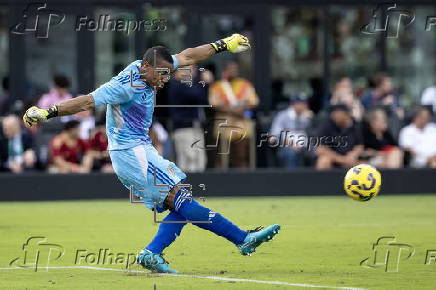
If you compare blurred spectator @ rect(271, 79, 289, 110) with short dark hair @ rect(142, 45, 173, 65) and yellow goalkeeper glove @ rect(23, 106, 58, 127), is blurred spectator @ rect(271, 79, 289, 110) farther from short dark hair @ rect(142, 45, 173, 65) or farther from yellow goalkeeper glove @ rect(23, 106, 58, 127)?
yellow goalkeeper glove @ rect(23, 106, 58, 127)

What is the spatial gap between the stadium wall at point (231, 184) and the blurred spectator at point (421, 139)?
0.21 metres

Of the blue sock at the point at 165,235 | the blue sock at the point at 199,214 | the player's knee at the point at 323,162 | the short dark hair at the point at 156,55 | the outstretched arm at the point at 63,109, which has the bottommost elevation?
the player's knee at the point at 323,162

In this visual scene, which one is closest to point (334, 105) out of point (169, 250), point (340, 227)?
point (340, 227)

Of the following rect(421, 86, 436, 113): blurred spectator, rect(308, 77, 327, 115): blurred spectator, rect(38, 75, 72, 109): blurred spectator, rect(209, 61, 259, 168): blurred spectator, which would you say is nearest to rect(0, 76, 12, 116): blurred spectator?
rect(38, 75, 72, 109): blurred spectator

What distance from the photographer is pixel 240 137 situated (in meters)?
20.6

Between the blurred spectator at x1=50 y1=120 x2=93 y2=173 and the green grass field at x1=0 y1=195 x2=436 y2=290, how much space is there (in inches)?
25.1

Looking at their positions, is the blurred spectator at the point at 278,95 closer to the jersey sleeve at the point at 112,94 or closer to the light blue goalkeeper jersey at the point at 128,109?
the light blue goalkeeper jersey at the point at 128,109

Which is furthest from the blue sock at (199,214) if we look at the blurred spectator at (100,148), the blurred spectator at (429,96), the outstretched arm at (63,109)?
the blurred spectator at (429,96)

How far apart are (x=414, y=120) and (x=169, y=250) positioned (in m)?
9.09

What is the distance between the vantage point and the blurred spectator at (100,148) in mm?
19953

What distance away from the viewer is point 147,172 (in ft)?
35.1

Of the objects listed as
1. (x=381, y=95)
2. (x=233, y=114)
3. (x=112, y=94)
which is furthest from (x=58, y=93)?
(x=112, y=94)

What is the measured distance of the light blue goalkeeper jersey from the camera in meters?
10.5

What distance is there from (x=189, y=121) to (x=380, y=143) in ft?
11.5
